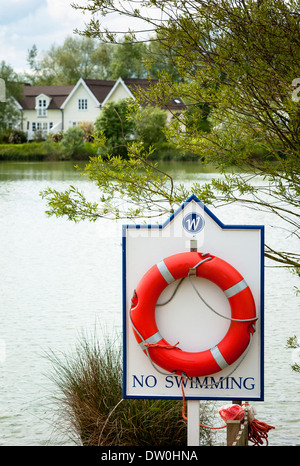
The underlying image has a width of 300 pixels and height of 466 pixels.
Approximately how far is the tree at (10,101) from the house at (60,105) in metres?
1.22

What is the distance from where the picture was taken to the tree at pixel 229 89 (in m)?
3.31

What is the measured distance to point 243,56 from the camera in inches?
132

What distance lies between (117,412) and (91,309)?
16.5ft

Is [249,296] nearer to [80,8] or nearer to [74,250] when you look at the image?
[80,8]

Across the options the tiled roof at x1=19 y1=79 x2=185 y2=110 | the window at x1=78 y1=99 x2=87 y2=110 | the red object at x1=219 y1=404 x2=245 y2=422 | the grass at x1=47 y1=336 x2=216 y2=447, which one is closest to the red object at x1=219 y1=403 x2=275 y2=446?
the red object at x1=219 y1=404 x2=245 y2=422

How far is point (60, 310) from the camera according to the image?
8422 millimetres

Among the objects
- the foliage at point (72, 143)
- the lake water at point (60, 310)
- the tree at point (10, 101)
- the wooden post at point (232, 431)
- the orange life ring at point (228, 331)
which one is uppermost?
the tree at point (10, 101)

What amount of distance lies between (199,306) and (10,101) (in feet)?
147

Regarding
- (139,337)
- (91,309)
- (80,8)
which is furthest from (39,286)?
(139,337)

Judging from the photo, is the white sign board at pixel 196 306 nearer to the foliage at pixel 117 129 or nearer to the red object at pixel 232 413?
the red object at pixel 232 413

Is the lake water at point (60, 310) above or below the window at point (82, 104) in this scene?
below

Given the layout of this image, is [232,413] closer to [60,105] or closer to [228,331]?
[228,331]

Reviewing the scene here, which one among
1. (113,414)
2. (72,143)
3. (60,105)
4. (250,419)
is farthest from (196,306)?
(60,105)

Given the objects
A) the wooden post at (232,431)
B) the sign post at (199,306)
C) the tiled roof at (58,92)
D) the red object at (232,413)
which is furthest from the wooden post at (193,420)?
the tiled roof at (58,92)
